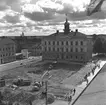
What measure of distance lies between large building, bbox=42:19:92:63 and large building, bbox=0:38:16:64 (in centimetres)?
1292

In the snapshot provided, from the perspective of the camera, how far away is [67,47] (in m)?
69.6

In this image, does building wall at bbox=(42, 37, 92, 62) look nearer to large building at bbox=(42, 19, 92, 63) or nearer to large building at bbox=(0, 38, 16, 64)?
large building at bbox=(42, 19, 92, 63)

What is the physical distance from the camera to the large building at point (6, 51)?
2657 inches

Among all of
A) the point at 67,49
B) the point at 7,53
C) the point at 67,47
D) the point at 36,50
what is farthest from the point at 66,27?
the point at 36,50

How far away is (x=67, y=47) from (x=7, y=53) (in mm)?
23182

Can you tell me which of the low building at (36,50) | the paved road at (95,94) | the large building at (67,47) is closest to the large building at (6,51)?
the large building at (67,47)

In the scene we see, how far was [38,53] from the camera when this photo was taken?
9356 centimetres

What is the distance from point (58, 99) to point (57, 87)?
707 centimetres

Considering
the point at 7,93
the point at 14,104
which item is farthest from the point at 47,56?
the point at 14,104

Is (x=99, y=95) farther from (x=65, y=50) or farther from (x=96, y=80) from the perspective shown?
(x=65, y=50)

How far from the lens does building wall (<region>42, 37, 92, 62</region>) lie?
67.2m

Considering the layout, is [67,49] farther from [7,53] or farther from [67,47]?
[7,53]

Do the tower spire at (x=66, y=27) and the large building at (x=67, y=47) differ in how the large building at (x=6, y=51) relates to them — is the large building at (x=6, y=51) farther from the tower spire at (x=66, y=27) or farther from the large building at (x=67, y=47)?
the tower spire at (x=66, y=27)

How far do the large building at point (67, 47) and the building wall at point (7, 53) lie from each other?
42.2ft
